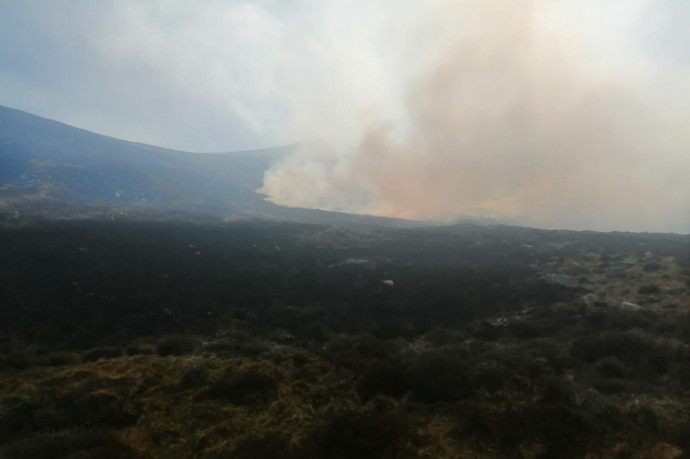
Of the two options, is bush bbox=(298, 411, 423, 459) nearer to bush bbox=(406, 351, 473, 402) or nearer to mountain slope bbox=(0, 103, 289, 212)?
bush bbox=(406, 351, 473, 402)

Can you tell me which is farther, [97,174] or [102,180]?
[97,174]

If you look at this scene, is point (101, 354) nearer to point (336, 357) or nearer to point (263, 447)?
point (336, 357)

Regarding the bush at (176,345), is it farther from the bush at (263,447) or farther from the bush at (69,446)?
the bush at (263,447)

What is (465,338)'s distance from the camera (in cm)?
1894

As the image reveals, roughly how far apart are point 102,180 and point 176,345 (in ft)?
278

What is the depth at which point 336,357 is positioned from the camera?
16.3 m

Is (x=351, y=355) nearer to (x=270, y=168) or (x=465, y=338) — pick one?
(x=465, y=338)

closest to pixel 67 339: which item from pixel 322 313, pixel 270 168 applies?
pixel 322 313

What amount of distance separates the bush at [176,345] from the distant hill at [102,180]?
162 feet

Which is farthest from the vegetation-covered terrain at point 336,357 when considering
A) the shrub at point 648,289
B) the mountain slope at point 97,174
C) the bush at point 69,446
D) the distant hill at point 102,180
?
the mountain slope at point 97,174

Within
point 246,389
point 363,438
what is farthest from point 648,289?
point 246,389

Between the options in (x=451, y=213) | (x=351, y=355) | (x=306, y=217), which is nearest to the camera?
(x=351, y=355)

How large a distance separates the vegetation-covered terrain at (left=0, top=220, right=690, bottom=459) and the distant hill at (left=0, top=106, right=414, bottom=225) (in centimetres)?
4241

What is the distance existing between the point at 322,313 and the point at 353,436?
12487mm
